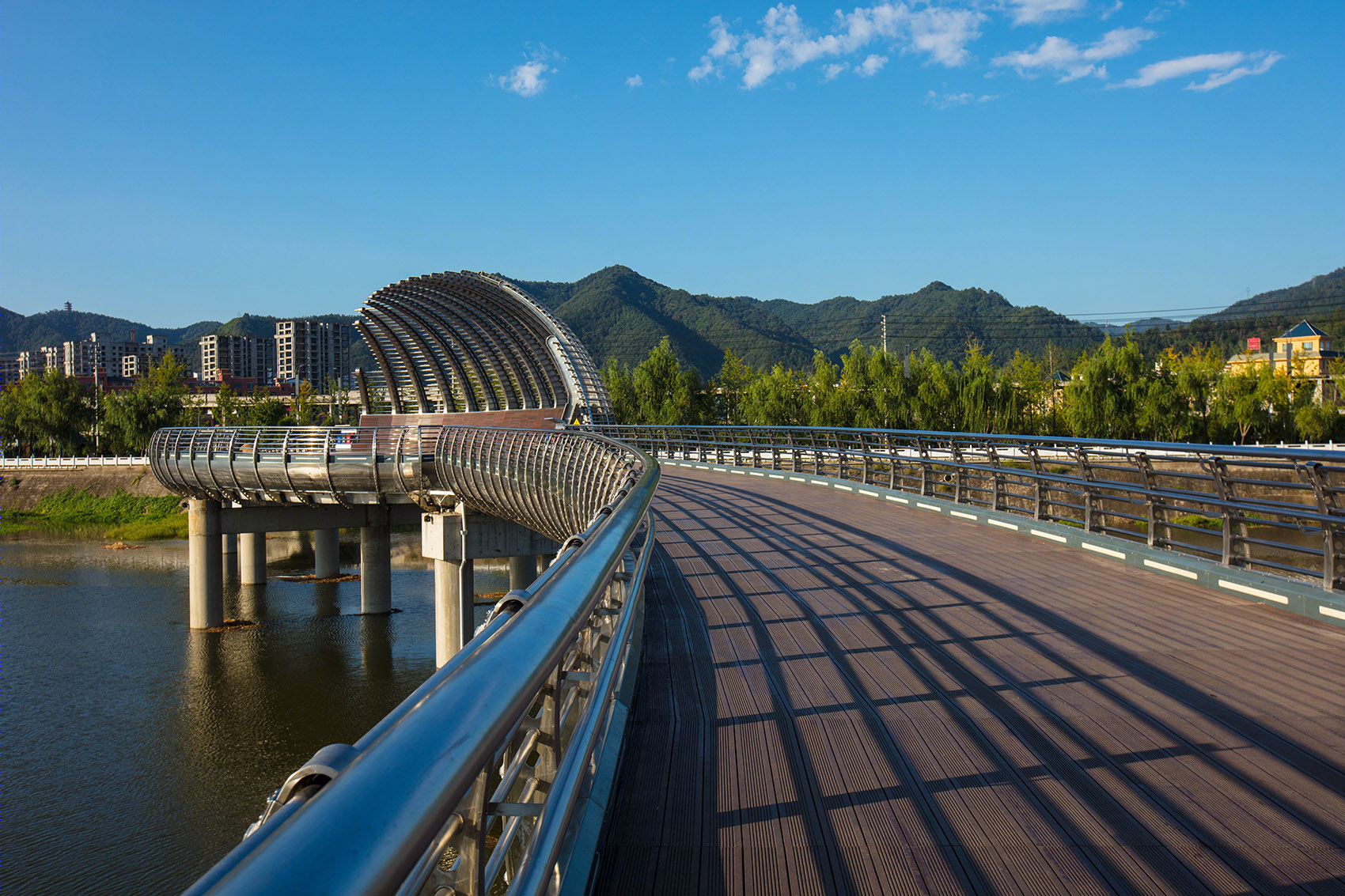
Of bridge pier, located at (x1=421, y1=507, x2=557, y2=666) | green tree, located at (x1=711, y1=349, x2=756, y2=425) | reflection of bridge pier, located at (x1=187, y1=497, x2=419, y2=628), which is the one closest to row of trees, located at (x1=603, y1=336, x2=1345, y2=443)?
green tree, located at (x1=711, y1=349, x2=756, y2=425)

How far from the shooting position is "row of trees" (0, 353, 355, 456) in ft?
257

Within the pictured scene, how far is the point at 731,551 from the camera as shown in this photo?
977 cm

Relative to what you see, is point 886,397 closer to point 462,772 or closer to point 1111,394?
point 1111,394

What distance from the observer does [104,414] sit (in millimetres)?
83375

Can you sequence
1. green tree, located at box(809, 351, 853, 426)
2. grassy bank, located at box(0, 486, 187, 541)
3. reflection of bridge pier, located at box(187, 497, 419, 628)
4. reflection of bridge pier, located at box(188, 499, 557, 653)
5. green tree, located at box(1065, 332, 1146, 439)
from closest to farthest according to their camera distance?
reflection of bridge pier, located at box(188, 499, 557, 653)
reflection of bridge pier, located at box(187, 497, 419, 628)
green tree, located at box(1065, 332, 1146, 439)
green tree, located at box(809, 351, 853, 426)
grassy bank, located at box(0, 486, 187, 541)

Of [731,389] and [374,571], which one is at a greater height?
[731,389]

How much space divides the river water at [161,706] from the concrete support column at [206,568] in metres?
0.87

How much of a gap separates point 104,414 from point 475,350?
174 ft

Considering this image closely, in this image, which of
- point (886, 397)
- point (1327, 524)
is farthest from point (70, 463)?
point (1327, 524)

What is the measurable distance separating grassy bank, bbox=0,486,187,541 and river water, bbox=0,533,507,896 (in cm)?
1942

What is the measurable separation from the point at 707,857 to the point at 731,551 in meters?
6.80

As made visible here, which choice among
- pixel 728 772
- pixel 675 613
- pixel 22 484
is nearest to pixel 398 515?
pixel 675 613

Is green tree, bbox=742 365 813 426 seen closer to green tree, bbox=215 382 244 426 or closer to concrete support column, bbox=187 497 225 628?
concrete support column, bbox=187 497 225 628

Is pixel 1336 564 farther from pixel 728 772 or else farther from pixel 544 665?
pixel 544 665
